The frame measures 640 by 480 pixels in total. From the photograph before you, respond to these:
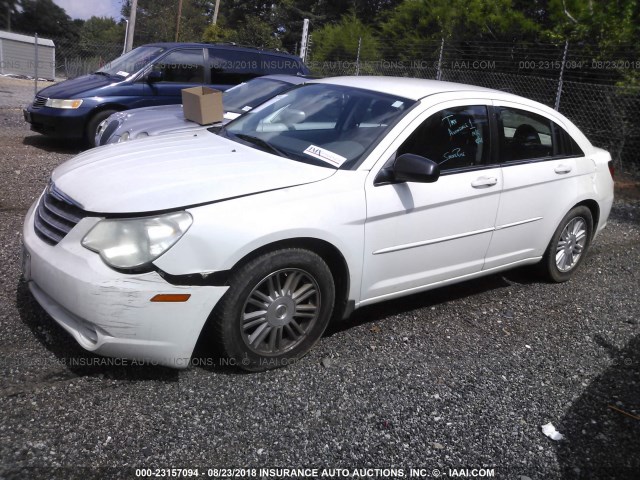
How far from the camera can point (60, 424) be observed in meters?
2.85

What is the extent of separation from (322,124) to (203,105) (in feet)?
9.77

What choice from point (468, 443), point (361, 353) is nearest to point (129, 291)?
point (361, 353)

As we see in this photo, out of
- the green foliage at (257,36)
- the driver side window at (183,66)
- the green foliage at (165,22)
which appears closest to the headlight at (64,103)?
the driver side window at (183,66)

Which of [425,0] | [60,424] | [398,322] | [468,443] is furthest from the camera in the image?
[425,0]

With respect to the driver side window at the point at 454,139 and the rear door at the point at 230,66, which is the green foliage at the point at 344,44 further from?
the driver side window at the point at 454,139

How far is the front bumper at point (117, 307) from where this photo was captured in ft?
9.62

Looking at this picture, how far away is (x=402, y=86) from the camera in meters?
4.34

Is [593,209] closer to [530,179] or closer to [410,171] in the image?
[530,179]

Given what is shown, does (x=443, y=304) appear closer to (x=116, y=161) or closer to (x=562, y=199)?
(x=562, y=199)

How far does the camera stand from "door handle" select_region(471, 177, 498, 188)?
414 centimetres

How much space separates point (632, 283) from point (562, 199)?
4.69 ft

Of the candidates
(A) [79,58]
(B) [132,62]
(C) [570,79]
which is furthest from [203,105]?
(A) [79,58]

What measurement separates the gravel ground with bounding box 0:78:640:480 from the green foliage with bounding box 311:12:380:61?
554 inches

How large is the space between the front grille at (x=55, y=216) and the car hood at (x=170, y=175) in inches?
1.8
